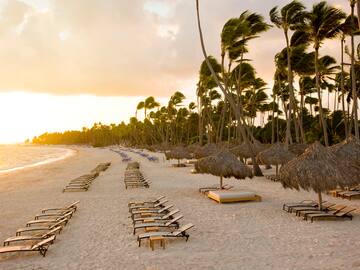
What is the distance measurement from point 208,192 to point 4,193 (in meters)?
11.5

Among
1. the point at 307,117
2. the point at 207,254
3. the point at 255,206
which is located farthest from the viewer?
the point at 307,117

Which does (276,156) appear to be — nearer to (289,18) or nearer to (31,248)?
(289,18)

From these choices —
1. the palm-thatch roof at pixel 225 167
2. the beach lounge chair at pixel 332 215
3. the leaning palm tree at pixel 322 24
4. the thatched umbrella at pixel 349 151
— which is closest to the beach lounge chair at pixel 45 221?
the palm-thatch roof at pixel 225 167

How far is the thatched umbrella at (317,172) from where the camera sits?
12.2m

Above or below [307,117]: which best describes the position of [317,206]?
below

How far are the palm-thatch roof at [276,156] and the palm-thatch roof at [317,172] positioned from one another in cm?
961

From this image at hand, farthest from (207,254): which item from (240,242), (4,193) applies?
(4,193)

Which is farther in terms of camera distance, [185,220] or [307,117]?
[307,117]

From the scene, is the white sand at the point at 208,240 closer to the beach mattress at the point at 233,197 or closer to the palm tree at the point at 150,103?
the beach mattress at the point at 233,197

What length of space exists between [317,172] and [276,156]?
10.4 metres

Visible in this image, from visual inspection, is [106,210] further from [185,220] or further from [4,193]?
[4,193]

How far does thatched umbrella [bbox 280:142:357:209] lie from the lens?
1223 cm

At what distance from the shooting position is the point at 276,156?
22.7 metres

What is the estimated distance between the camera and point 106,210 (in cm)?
1494
